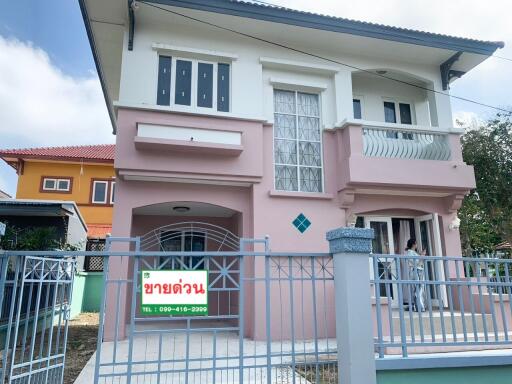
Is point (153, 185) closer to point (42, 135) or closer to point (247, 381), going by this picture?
point (247, 381)

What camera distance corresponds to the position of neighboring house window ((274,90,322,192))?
9023 millimetres

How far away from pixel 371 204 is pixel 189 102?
16.0ft

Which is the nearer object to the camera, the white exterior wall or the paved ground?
the paved ground

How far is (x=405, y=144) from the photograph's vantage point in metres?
9.34

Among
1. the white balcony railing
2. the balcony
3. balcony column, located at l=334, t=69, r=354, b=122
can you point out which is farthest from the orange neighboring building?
the white balcony railing

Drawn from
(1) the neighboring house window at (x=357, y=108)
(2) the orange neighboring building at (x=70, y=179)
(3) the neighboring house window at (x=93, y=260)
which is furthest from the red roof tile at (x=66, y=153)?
(1) the neighboring house window at (x=357, y=108)

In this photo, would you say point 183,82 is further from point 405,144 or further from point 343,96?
point 405,144

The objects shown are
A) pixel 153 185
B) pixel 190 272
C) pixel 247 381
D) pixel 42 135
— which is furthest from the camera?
pixel 42 135

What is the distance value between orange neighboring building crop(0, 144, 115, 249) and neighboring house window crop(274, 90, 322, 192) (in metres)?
13.5

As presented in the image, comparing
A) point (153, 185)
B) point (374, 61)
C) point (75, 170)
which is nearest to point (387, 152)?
point (374, 61)

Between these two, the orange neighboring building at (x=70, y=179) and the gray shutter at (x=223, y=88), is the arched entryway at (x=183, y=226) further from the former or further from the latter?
the orange neighboring building at (x=70, y=179)

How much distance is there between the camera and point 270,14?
28.0 ft

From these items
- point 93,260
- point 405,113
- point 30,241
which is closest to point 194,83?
point 405,113

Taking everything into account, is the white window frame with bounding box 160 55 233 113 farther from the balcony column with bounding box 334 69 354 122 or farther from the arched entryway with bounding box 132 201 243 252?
the balcony column with bounding box 334 69 354 122
